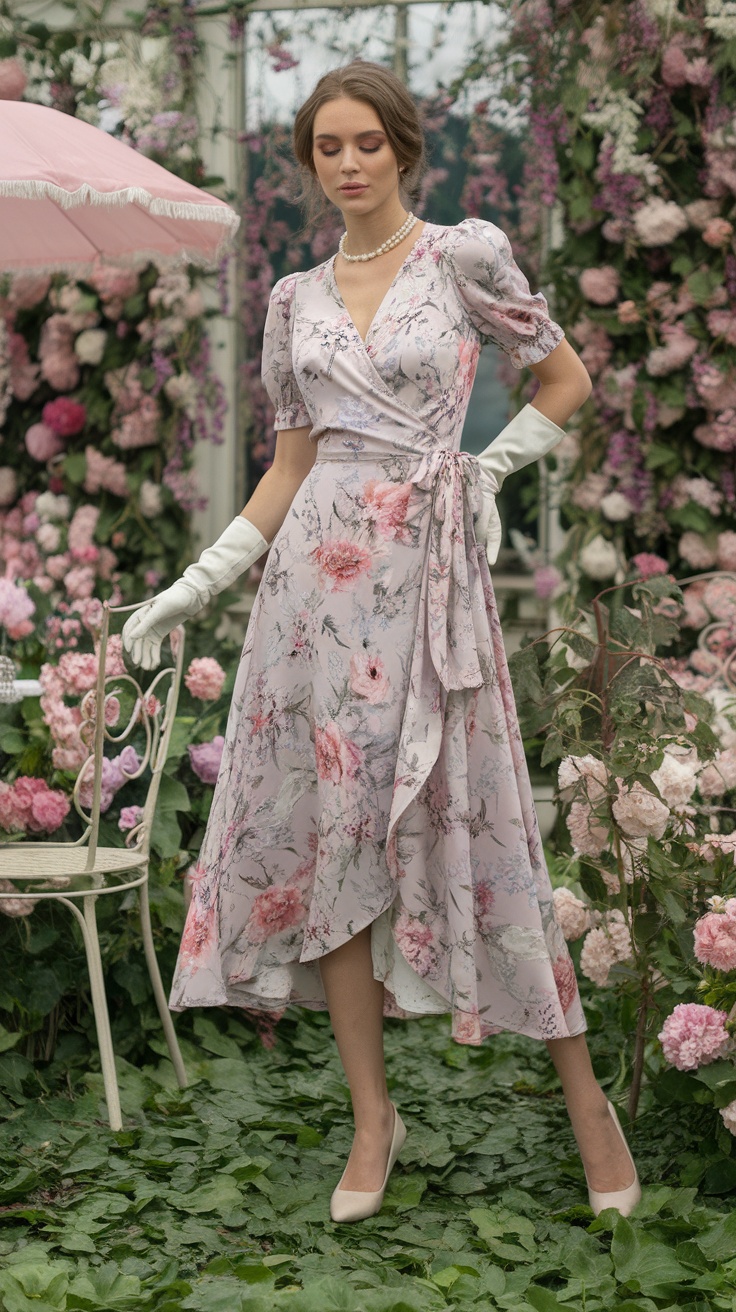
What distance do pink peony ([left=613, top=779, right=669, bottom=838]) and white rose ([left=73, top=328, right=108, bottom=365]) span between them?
3.05 metres

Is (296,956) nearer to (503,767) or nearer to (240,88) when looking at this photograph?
(503,767)

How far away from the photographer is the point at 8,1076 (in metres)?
2.77

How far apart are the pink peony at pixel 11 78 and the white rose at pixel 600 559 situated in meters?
2.33

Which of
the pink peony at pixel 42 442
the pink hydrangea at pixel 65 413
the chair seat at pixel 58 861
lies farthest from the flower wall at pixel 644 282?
the pink peony at pixel 42 442

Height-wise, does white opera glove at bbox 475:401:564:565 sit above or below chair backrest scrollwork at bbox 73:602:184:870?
above

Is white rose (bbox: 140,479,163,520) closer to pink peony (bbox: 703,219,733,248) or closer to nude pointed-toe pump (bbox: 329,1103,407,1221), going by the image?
pink peony (bbox: 703,219,733,248)

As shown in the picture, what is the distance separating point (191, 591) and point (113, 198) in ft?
2.71

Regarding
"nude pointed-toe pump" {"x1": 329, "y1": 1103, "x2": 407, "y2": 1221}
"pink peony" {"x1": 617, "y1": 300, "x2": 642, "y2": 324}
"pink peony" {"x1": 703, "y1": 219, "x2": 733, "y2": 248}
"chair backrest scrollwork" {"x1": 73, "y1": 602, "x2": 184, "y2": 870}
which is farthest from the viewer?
"pink peony" {"x1": 617, "y1": 300, "x2": 642, "y2": 324}

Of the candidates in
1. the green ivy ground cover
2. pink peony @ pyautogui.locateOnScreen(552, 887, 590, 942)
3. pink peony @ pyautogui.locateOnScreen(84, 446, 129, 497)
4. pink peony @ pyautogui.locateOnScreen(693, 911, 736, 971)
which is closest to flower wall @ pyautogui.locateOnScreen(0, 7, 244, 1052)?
pink peony @ pyautogui.locateOnScreen(84, 446, 129, 497)

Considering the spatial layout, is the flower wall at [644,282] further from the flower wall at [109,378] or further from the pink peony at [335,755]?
the pink peony at [335,755]

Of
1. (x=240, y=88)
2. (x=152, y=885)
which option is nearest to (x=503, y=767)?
(x=152, y=885)

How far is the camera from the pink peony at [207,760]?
3.29 metres

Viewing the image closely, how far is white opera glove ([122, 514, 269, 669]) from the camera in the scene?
224cm

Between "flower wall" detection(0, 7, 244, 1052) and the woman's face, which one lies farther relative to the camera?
"flower wall" detection(0, 7, 244, 1052)
